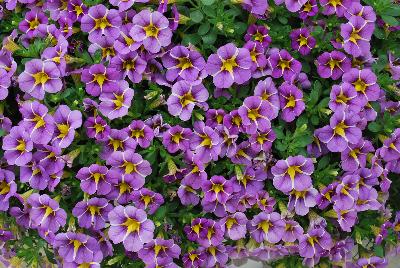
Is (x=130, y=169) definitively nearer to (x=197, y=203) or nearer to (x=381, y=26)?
(x=197, y=203)

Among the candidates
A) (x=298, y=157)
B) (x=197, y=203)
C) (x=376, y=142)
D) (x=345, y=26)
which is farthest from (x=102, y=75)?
(x=376, y=142)

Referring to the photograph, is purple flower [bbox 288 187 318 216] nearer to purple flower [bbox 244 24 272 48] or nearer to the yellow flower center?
purple flower [bbox 244 24 272 48]

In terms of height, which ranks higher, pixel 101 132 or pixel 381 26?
pixel 381 26

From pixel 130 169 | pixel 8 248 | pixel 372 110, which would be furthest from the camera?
pixel 8 248

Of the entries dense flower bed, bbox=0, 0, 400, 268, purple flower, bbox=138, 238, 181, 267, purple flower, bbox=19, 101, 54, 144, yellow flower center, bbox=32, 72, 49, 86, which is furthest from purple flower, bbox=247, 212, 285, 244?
yellow flower center, bbox=32, 72, 49, 86

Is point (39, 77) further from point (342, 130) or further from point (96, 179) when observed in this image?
point (342, 130)

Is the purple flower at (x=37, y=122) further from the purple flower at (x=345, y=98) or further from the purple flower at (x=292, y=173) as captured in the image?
the purple flower at (x=345, y=98)
